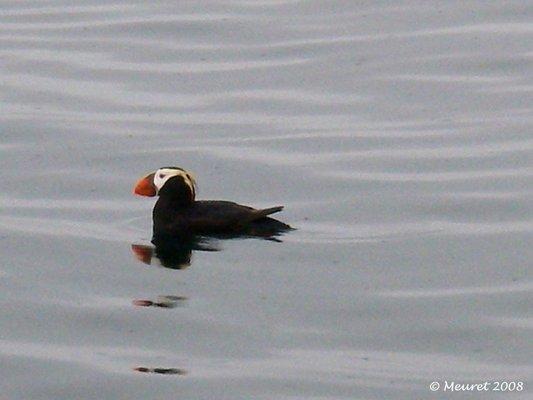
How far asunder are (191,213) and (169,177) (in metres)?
0.42

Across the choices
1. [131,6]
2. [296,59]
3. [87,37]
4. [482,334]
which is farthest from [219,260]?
[131,6]

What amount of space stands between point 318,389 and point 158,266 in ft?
8.94

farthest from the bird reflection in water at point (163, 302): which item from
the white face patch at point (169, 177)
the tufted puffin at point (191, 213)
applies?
the white face patch at point (169, 177)

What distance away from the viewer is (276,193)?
12961mm

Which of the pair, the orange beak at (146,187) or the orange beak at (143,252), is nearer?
the orange beak at (143,252)

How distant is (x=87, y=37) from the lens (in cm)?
1964

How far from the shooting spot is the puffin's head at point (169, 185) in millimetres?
12281

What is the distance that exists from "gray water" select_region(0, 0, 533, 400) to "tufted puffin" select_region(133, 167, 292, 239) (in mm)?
135

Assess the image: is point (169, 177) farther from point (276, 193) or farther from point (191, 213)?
point (276, 193)

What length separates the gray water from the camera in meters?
9.12

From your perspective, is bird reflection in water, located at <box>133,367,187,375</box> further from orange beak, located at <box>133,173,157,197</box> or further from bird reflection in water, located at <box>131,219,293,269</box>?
orange beak, located at <box>133,173,157,197</box>

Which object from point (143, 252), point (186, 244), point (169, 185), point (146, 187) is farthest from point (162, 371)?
point (146, 187)

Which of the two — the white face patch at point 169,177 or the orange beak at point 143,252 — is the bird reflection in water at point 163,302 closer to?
the orange beak at point 143,252

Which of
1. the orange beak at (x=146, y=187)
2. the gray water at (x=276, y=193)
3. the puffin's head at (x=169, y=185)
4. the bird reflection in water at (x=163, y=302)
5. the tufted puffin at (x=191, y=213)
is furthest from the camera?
the orange beak at (x=146, y=187)
